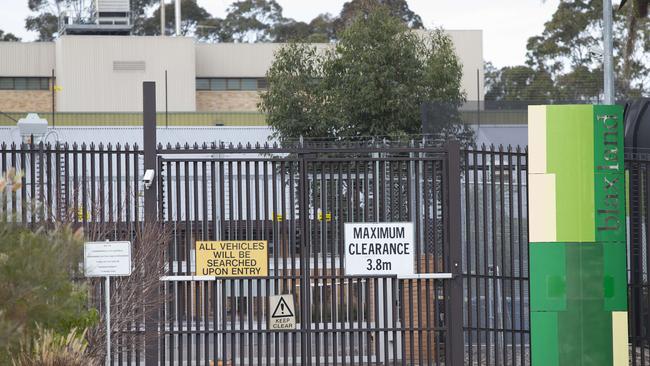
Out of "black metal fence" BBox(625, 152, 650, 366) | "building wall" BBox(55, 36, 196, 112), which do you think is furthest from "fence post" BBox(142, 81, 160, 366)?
"building wall" BBox(55, 36, 196, 112)

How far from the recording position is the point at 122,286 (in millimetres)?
11211

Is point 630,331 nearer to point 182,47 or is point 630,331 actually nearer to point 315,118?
point 315,118

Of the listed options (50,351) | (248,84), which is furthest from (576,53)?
(50,351)

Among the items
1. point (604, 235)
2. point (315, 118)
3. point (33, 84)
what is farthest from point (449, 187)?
point (33, 84)

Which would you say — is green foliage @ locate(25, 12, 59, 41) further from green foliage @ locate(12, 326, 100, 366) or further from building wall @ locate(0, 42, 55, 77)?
green foliage @ locate(12, 326, 100, 366)

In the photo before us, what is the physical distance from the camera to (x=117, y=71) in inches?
1800

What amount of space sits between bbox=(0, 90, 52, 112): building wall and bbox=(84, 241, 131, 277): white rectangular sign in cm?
3827

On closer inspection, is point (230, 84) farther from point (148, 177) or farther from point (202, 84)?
point (148, 177)

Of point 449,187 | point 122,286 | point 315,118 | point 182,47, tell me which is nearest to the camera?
point 122,286

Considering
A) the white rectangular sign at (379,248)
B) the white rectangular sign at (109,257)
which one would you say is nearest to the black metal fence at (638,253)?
the white rectangular sign at (379,248)

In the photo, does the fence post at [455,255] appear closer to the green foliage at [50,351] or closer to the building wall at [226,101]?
the green foliage at [50,351]

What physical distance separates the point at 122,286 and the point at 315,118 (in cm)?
1832

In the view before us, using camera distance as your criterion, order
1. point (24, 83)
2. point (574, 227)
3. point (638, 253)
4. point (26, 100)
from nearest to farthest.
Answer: point (574, 227)
point (638, 253)
point (26, 100)
point (24, 83)

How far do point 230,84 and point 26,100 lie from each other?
8.98 metres
